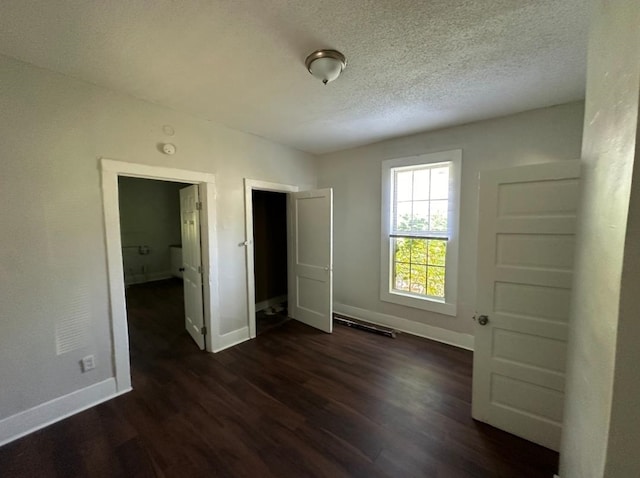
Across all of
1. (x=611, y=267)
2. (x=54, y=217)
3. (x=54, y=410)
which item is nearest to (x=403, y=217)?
(x=611, y=267)

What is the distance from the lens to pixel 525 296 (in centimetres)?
167

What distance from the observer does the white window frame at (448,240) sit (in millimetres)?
2916

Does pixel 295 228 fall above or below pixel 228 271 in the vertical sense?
above

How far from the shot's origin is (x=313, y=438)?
1726 mm

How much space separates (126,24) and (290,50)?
89cm

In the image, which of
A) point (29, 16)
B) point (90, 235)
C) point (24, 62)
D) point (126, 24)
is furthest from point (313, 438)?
point (24, 62)

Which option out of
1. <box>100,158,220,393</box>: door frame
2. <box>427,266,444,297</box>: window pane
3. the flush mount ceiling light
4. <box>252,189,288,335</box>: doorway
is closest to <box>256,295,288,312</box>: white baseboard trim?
<box>252,189,288,335</box>: doorway

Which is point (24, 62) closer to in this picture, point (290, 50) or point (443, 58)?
point (290, 50)

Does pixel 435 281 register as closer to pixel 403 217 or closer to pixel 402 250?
pixel 402 250

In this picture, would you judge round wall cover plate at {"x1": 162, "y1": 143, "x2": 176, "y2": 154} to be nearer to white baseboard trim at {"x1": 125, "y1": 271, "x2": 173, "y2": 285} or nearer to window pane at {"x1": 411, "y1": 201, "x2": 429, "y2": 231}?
window pane at {"x1": 411, "y1": 201, "x2": 429, "y2": 231}

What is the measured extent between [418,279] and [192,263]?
2.86 m

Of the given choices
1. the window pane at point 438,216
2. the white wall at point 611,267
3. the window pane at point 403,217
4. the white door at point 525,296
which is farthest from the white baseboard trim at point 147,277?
the white wall at point 611,267

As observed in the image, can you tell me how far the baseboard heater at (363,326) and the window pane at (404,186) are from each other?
1.77 metres

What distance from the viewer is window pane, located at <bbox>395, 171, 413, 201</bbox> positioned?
3.32 m
